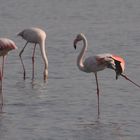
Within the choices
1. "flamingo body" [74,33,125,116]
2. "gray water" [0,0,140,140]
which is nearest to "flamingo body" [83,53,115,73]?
"flamingo body" [74,33,125,116]

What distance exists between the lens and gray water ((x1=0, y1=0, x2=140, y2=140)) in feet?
32.1

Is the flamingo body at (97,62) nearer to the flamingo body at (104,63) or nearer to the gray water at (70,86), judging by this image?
the flamingo body at (104,63)

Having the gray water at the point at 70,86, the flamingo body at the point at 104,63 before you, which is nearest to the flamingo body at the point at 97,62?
the flamingo body at the point at 104,63

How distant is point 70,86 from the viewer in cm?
1291

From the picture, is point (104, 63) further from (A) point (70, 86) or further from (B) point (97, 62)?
(A) point (70, 86)

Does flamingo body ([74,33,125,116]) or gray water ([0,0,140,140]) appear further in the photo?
flamingo body ([74,33,125,116])

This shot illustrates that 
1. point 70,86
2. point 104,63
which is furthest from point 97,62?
point 70,86

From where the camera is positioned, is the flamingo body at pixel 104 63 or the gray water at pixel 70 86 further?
the flamingo body at pixel 104 63

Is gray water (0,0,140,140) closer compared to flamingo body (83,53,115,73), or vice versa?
→ gray water (0,0,140,140)

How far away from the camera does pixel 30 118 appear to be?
10.3 m

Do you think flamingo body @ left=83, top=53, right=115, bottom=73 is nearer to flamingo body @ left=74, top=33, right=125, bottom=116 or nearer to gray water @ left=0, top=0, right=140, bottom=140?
flamingo body @ left=74, top=33, right=125, bottom=116

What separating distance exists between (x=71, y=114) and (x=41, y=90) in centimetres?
214

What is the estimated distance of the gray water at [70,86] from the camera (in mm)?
9797

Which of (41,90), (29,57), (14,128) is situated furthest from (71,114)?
(29,57)
